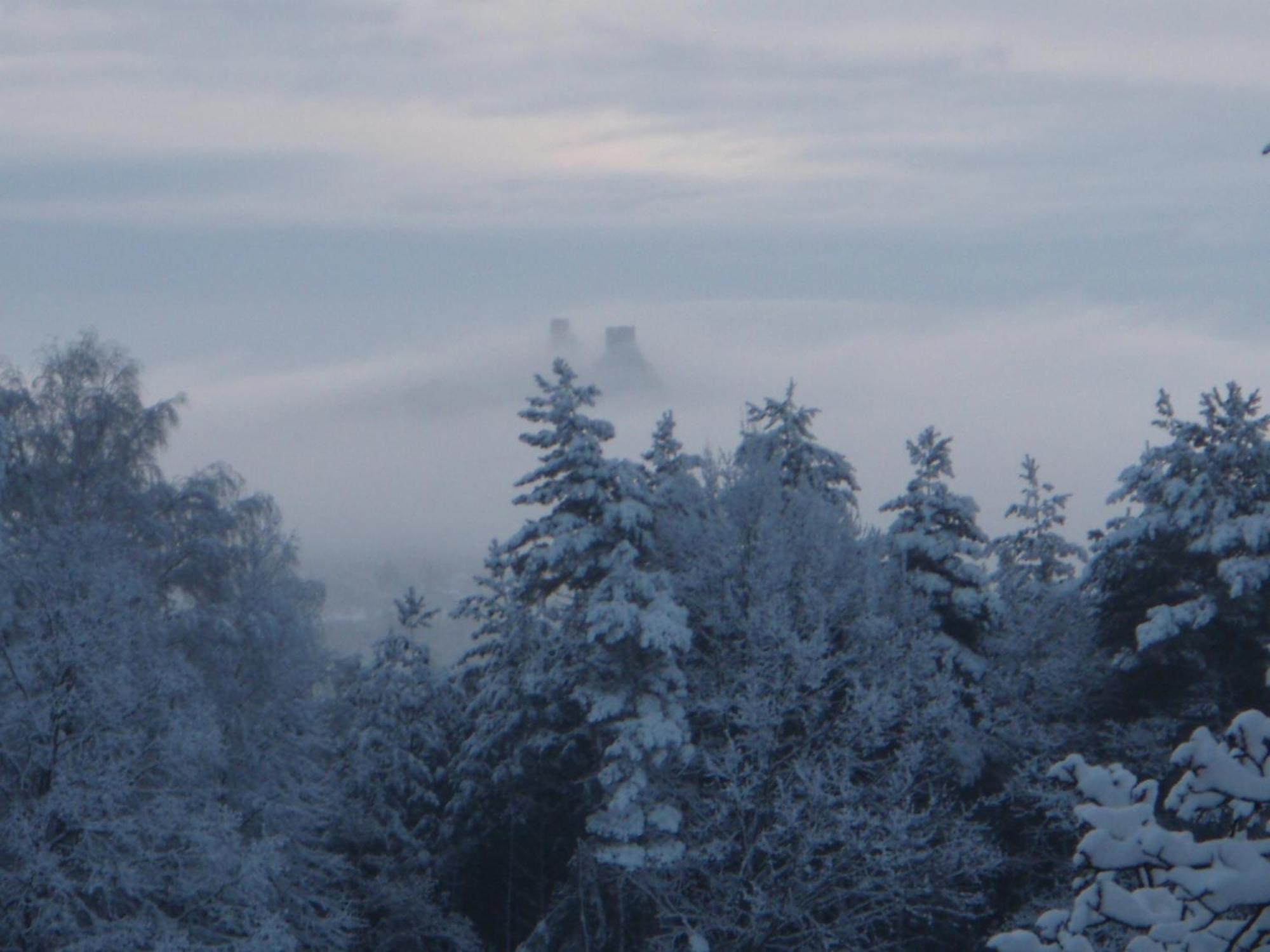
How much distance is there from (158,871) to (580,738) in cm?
900

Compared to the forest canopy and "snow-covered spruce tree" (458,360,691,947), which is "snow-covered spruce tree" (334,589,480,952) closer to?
the forest canopy

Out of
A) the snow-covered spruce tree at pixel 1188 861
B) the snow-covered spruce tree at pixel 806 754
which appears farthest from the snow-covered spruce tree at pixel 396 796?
the snow-covered spruce tree at pixel 1188 861

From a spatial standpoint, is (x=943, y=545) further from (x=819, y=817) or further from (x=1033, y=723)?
(x=819, y=817)

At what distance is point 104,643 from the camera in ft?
65.3

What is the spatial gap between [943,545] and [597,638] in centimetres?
1004

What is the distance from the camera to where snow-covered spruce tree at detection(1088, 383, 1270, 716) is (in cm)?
2250

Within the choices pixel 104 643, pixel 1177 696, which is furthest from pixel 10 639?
pixel 1177 696

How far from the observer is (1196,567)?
23.8 metres

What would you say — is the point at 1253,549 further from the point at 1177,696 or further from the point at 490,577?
the point at 490,577

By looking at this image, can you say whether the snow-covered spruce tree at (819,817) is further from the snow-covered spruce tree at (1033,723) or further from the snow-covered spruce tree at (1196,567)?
the snow-covered spruce tree at (1196,567)

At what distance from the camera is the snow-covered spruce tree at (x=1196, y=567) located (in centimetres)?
2250

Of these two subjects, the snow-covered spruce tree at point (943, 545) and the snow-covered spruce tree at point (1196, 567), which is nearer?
the snow-covered spruce tree at point (1196, 567)

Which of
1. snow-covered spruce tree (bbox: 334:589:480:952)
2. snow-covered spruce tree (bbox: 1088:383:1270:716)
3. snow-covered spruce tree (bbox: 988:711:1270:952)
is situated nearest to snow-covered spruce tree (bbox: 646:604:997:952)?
snow-covered spruce tree (bbox: 1088:383:1270:716)

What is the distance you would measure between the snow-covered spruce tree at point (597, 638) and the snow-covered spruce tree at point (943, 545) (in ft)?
23.1
